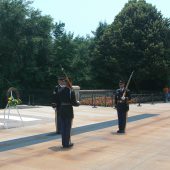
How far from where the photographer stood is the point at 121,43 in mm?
37219

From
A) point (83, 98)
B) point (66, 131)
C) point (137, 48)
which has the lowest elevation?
point (66, 131)

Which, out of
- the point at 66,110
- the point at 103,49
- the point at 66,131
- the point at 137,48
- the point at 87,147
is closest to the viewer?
the point at 66,131

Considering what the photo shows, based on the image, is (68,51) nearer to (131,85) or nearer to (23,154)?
(131,85)

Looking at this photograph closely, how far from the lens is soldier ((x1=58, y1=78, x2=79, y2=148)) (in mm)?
10680

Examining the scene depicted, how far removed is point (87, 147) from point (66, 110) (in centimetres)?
113

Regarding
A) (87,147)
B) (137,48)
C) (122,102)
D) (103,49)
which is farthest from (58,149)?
(103,49)

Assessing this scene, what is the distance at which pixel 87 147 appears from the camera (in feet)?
35.8

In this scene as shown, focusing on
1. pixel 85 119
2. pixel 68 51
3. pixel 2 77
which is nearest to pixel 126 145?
pixel 85 119

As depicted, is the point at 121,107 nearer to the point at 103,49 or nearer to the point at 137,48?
the point at 137,48

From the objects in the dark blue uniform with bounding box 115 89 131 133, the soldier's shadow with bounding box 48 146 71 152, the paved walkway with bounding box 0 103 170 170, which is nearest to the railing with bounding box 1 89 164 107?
the paved walkway with bounding box 0 103 170 170

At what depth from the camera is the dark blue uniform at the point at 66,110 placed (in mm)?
10680

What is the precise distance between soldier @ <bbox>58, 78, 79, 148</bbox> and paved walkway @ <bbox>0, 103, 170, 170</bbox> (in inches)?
13.4

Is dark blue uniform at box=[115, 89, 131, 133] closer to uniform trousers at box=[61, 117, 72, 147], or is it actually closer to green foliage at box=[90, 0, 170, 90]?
uniform trousers at box=[61, 117, 72, 147]

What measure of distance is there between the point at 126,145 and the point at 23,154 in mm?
2940
